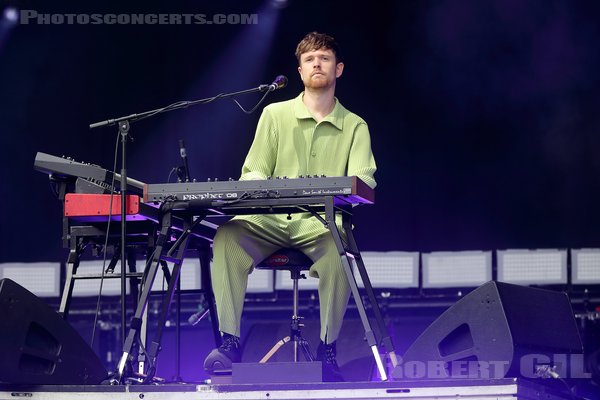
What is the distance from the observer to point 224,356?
4.82 metres

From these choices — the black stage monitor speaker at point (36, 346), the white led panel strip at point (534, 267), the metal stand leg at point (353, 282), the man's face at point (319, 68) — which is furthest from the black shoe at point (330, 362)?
the white led panel strip at point (534, 267)

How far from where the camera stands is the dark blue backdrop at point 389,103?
305 inches

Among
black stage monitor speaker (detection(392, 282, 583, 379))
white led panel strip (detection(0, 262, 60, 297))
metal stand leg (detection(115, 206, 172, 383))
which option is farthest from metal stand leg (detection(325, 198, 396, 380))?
white led panel strip (detection(0, 262, 60, 297))

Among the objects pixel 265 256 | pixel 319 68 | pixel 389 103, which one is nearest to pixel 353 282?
pixel 265 256

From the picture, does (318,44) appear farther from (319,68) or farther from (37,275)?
(37,275)

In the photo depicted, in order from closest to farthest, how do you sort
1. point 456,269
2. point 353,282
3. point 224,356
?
point 353,282 < point 224,356 < point 456,269

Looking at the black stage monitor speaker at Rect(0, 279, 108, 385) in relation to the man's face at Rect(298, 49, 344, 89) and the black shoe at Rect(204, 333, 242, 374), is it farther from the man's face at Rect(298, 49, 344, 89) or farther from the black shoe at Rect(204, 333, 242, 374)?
the man's face at Rect(298, 49, 344, 89)

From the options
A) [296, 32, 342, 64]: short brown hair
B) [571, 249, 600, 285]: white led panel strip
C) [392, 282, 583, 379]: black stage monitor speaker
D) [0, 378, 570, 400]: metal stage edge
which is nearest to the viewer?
[0, 378, 570, 400]: metal stage edge

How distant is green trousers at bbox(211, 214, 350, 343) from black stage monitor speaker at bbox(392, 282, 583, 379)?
0.63 metres

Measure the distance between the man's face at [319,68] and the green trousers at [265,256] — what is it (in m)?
0.75

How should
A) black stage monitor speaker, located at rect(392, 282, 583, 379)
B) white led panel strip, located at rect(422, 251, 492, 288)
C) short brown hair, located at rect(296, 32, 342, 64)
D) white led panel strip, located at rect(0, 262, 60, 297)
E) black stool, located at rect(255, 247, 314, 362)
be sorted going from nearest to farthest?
1. black stage monitor speaker, located at rect(392, 282, 583, 379)
2. black stool, located at rect(255, 247, 314, 362)
3. short brown hair, located at rect(296, 32, 342, 64)
4. white led panel strip, located at rect(422, 251, 492, 288)
5. white led panel strip, located at rect(0, 262, 60, 297)

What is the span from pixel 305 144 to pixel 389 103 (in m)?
2.61

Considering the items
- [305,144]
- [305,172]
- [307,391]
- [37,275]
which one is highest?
[305,144]

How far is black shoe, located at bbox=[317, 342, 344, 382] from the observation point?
4.65 metres
